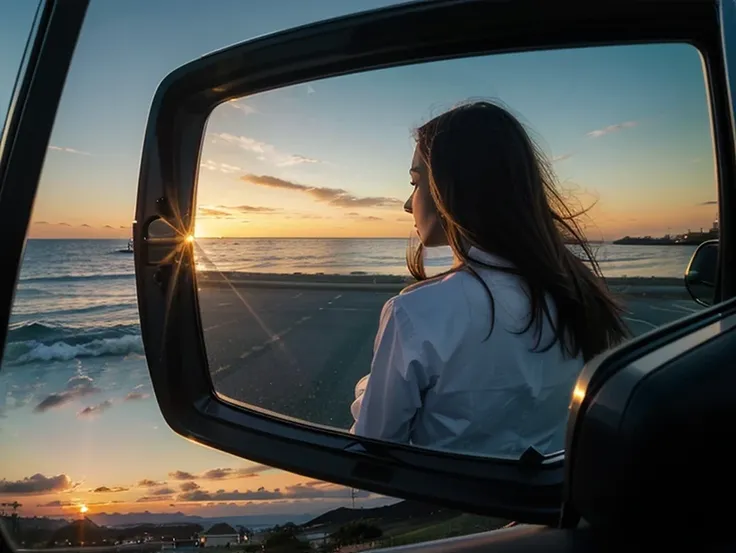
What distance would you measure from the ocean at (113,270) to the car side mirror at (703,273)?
0.08ft

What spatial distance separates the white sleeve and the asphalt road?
0.08m

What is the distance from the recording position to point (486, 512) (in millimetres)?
1538

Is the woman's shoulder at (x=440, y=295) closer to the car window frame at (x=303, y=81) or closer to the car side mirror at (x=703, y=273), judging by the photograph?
the car window frame at (x=303, y=81)

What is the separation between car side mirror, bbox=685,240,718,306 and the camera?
169 cm

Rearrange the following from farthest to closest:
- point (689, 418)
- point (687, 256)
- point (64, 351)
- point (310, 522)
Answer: point (64, 351), point (310, 522), point (687, 256), point (689, 418)

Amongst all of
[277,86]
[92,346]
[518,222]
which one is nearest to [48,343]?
[92,346]

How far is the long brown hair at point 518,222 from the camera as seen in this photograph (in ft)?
5.90

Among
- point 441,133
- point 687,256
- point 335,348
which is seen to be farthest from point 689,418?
point 335,348

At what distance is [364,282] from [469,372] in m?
0.36

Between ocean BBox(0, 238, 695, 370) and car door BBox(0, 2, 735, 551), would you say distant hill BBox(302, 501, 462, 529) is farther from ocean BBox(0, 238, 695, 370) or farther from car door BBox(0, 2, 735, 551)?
ocean BBox(0, 238, 695, 370)

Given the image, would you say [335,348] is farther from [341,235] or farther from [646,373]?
[646,373]

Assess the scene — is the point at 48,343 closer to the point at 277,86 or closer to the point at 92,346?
the point at 92,346

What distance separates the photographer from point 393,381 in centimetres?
178

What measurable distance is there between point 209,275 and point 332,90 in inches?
25.2
